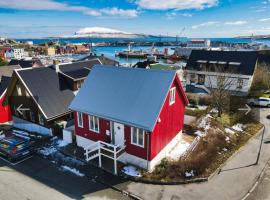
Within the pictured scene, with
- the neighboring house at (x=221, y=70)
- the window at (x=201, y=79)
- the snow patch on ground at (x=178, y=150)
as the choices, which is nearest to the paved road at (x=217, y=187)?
the snow patch on ground at (x=178, y=150)

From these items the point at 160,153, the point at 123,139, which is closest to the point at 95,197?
the point at 123,139

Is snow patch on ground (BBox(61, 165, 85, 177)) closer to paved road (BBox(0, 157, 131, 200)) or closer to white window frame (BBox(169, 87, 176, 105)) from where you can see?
paved road (BBox(0, 157, 131, 200))

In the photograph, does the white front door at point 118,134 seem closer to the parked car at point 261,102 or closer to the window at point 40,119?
the window at point 40,119

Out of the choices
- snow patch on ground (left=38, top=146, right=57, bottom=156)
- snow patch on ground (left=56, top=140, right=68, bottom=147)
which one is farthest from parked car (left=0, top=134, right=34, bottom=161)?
snow patch on ground (left=56, top=140, right=68, bottom=147)

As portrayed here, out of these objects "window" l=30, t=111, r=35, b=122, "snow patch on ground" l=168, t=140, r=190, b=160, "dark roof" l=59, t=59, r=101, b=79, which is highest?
"dark roof" l=59, t=59, r=101, b=79

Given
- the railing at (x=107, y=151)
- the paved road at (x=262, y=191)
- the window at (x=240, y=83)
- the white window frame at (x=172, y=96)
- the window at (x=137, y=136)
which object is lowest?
the paved road at (x=262, y=191)

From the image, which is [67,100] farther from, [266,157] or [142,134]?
[266,157]
